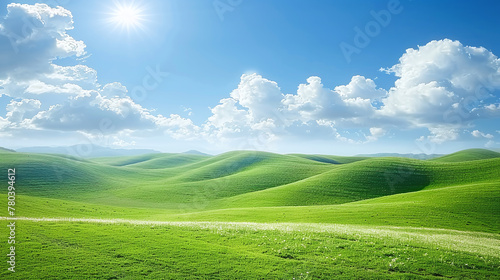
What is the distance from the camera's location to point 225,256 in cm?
1773

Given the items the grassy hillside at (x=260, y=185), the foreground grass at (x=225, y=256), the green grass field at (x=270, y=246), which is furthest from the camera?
the grassy hillside at (x=260, y=185)

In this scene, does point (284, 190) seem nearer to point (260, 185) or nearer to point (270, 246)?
point (260, 185)

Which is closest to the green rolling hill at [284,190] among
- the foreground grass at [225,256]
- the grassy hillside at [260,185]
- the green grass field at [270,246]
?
the grassy hillside at [260,185]

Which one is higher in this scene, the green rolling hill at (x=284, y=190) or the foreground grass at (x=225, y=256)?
the foreground grass at (x=225, y=256)

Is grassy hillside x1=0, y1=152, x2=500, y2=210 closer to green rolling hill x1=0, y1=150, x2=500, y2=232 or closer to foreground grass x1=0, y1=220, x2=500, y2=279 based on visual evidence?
green rolling hill x1=0, y1=150, x2=500, y2=232

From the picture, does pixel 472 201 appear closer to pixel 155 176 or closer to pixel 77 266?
pixel 77 266

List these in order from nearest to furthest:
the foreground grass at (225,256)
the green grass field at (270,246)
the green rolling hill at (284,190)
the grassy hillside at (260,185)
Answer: the foreground grass at (225,256) → the green grass field at (270,246) → the green rolling hill at (284,190) → the grassy hillside at (260,185)

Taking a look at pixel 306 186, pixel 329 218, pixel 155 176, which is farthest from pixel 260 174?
pixel 329 218

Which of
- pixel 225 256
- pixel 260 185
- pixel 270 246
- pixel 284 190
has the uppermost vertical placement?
pixel 225 256

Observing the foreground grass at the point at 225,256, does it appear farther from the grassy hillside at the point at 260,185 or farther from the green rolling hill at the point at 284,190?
the grassy hillside at the point at 260,185

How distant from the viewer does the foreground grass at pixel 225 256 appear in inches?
599

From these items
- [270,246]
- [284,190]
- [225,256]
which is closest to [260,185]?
[284,190]

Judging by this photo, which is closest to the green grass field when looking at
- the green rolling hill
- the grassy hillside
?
the green rolling hill

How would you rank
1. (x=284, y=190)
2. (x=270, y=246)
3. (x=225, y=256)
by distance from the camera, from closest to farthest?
(x=225, y=256)
(x=270, y=246)
(x=284, y=190)
